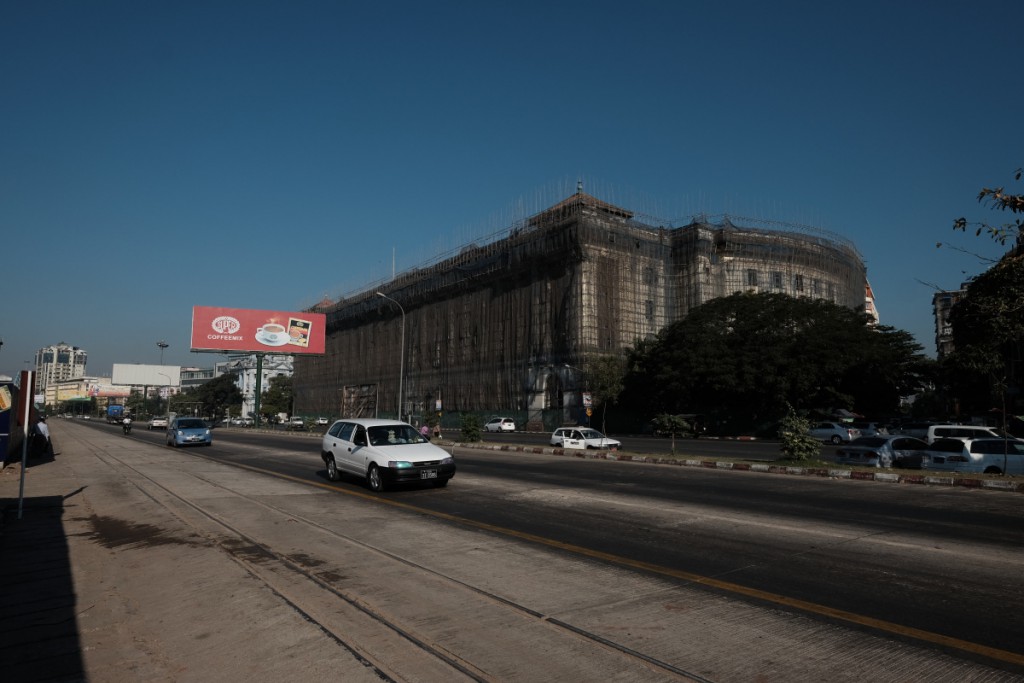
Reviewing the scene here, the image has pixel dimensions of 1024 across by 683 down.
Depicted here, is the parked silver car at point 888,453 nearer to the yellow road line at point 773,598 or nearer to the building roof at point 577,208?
the yellow road line at point 773,598

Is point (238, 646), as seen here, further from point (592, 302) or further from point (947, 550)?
point (592, 302)

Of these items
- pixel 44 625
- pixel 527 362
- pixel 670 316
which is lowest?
pixel 44 625

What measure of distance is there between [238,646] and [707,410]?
160 ft

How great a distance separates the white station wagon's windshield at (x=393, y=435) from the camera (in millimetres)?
14561

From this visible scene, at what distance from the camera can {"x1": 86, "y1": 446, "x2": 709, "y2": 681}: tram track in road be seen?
4.61 m

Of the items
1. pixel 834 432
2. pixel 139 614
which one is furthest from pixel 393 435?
pixel 834 432

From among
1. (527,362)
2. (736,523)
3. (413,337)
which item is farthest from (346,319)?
(736,523)

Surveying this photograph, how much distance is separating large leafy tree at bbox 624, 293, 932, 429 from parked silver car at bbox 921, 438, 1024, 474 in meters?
26.2

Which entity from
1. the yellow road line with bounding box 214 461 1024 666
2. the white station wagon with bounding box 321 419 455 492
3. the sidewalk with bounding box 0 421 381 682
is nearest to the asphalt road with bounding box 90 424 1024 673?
the yellow road line with bounding box 214 461 1024 666

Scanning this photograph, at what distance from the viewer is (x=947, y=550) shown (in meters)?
8.02

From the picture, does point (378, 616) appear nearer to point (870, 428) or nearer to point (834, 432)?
point (834, 432)

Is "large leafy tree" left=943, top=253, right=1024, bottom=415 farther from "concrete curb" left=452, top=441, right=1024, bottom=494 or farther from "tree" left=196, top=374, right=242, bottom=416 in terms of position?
"tree" left=196, top=374, right=242, bottom=416

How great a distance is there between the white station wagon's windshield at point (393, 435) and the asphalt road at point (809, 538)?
117 cm

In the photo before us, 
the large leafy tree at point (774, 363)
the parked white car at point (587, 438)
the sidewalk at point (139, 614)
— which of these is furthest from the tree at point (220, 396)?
the sidewalk at point (139, 614)
